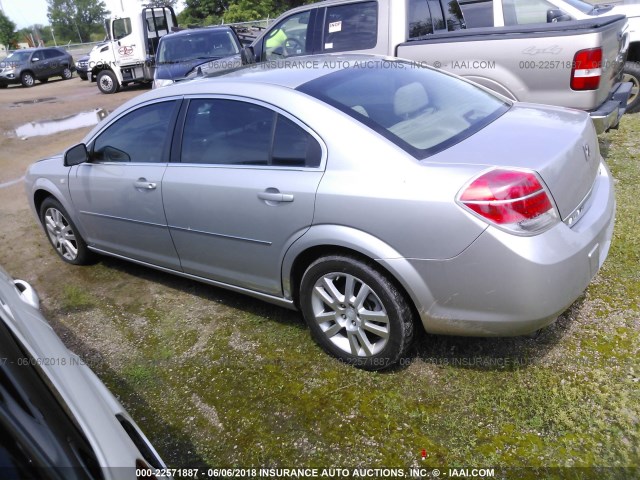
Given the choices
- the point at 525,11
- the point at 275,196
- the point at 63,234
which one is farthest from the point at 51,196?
the point at 525,11

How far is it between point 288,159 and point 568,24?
3.72 m

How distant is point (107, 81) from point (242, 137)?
16110 millimetres

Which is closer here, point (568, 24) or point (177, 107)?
point (177, 107)

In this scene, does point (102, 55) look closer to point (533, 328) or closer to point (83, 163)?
point (83, 163)

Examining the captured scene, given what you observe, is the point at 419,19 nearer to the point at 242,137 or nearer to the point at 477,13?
the point at 477,13

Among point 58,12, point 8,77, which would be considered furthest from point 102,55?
point 58,12

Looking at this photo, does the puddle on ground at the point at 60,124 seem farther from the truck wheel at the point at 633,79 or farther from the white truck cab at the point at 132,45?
the truck wheel at the point at 633,79

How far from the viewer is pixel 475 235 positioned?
7.54 feet

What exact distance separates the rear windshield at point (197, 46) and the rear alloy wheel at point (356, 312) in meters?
9.33

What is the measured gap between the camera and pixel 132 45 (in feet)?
53.0

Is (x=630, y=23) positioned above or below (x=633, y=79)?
above

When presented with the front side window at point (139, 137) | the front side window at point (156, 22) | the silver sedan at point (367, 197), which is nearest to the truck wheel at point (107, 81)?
the front side window at point (156, 22)

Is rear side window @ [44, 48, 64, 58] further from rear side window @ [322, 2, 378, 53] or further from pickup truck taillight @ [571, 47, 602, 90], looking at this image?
pickup truck taillight @ [571, 47, 602, 90]

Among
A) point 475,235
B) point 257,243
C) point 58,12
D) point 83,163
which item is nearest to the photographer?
point 475,235
